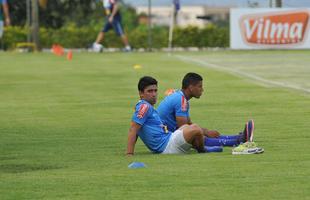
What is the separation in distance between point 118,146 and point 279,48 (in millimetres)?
33670

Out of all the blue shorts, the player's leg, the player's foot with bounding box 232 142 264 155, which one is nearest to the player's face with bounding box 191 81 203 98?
the player's leg

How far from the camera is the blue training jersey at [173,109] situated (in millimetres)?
13719

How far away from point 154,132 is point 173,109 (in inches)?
30.2

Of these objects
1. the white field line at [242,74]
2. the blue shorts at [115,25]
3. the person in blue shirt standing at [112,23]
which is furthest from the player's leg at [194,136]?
the blue shorts at [115,25]

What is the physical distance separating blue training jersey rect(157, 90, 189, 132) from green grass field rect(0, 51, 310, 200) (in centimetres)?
48

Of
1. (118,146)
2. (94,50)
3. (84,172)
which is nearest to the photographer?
(84,172)

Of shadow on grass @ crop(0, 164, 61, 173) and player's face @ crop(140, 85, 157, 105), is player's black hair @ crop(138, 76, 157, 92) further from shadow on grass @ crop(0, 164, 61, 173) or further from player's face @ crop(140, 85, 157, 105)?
shadow on grass @ crop(0, 164, 61, 173)

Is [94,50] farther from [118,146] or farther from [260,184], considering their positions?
[260,184]

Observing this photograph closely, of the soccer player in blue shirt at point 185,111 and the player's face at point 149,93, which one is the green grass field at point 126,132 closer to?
the soccer player in blue shirt at point 185,111

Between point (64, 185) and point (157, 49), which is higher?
point (64, 185)

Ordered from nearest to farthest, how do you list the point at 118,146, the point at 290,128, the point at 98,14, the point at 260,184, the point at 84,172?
the point at 260,184 → the point at 84,172 → the point at 118,146 → the point at 290,128 → the point at 98,14

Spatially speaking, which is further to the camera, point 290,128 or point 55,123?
point 55,123

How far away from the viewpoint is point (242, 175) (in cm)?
1055

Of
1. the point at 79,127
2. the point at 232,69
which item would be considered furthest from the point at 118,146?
the point at 232,69
